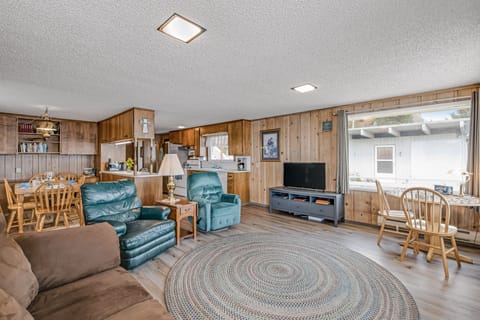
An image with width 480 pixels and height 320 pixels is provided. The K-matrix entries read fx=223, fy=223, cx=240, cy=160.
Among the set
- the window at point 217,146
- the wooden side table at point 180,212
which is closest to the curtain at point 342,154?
the wooden side table at point 180,212

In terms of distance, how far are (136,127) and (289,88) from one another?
3249 mm

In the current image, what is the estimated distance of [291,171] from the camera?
528 centimetres

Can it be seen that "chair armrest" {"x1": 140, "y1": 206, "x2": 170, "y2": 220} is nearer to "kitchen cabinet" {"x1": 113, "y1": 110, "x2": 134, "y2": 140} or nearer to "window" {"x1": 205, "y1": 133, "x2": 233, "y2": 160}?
"kitchen cabinet" {"x1": 113, "y1": 110, "x2": 134, "y2": 140}

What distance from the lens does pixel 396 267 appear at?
2.68 metres

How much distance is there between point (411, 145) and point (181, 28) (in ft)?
15.6

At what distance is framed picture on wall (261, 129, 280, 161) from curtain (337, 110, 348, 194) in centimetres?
159

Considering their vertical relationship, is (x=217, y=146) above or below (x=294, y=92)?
below

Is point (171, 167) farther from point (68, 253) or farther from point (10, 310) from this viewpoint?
point (10, 310)

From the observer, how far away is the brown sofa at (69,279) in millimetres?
1165

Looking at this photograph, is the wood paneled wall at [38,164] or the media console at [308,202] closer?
the media console at [308,202]

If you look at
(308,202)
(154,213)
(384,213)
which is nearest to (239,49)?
(154,213)

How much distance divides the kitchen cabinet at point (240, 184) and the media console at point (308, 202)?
44.3 inches

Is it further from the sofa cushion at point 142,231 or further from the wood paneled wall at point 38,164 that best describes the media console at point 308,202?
the wood paneled wall at point 38,164

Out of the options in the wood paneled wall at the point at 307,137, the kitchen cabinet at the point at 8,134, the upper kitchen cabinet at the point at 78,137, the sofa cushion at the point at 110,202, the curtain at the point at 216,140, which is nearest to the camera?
the sofa cushion at the point at 110,202
